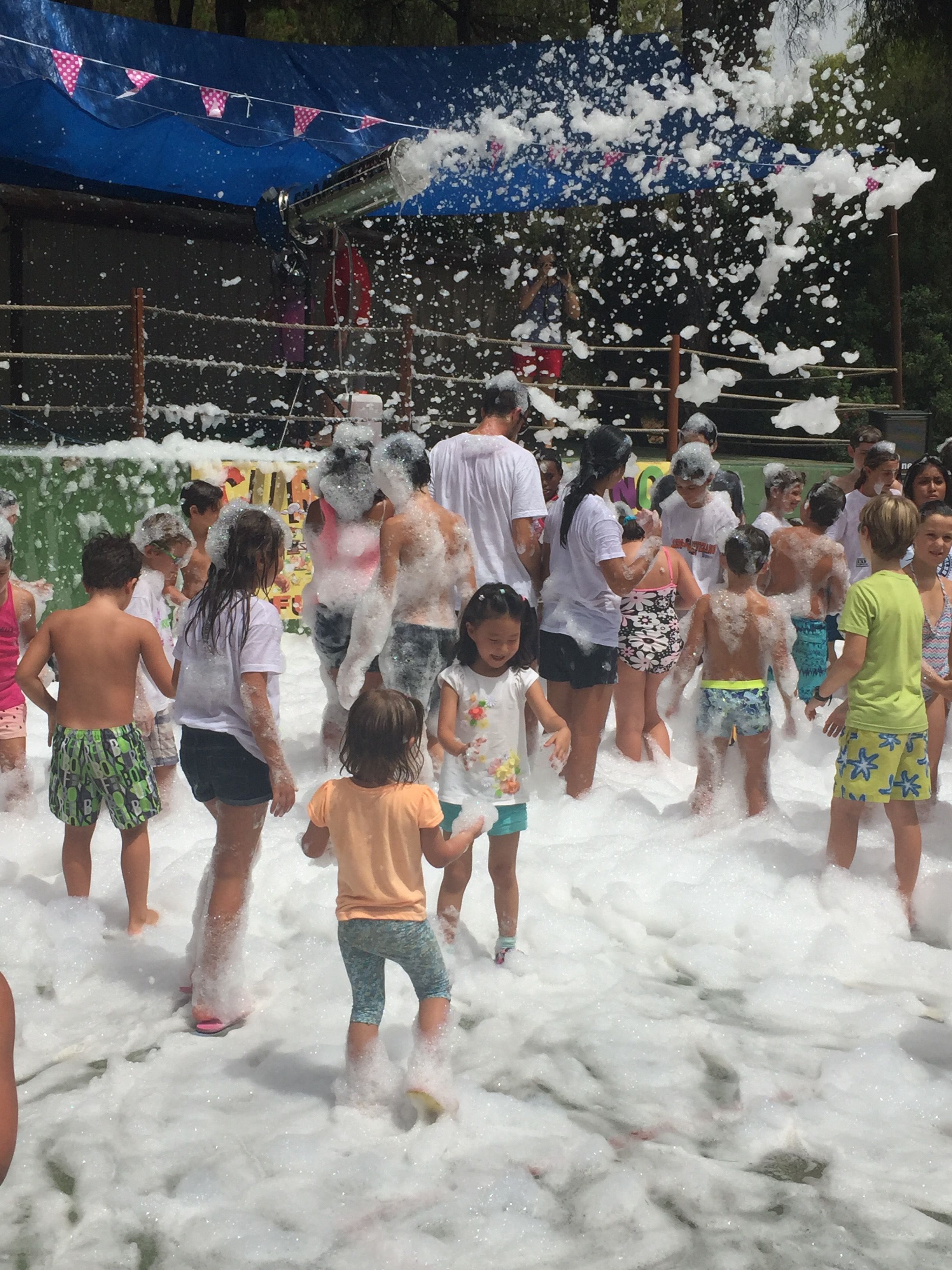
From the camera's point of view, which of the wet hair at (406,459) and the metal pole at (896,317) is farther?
the metal pole at (896,317)

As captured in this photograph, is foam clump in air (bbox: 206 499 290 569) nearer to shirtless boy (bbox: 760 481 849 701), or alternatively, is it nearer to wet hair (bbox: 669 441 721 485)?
wet hair (bbox: 669 441 721 485)

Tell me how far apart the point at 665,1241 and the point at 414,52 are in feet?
47.8

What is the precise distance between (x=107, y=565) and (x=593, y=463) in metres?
2.23

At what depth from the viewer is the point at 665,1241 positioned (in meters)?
2.97

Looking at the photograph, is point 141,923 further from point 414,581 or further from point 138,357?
point 138,357

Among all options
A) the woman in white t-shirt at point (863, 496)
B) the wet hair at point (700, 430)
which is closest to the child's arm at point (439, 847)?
the wet hair at point (700, 430)

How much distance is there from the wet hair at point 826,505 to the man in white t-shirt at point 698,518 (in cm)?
42

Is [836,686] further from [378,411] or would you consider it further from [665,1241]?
[378,411]

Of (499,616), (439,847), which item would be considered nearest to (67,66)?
(499,616)

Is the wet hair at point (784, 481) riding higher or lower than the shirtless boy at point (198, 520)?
A: higher

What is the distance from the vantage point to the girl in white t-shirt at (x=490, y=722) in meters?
4.18

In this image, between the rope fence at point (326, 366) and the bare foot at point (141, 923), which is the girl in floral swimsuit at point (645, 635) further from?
the rope fence at point (326, 366)

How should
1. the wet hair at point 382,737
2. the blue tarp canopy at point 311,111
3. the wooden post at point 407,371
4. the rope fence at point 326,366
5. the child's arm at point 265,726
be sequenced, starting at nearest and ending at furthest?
1. the wet hair at point 382,737
2. the child's arm at point 265,726
3. the rope fence at point 326,366
4. the wooden post at point 407,371
5. the blue tarp canopy at point 311,111

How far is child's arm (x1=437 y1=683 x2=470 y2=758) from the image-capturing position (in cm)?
420
